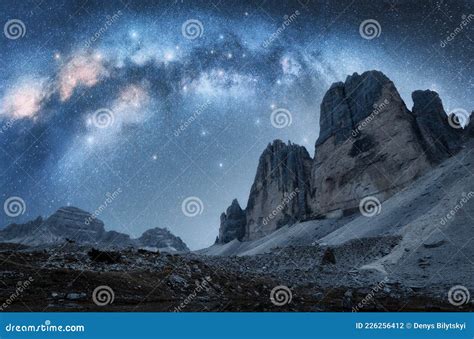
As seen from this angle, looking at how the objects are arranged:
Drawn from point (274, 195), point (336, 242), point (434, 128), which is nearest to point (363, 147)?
point (434, 128)

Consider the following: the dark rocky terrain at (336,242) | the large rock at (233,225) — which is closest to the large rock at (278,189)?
the dark rocky terrain at (336,242)

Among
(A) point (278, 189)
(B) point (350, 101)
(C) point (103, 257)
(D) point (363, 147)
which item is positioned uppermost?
(B) point (350, 101)

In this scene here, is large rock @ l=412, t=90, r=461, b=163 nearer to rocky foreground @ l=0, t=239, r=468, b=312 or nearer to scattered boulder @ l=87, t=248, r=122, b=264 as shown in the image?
rocky foreground @ l=0, t=239, r=468, b=312

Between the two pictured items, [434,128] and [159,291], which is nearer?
[159,291]

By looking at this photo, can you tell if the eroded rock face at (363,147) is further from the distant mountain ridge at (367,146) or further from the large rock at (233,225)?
the large rock at (233,225)

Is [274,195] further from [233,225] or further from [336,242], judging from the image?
[336,242]

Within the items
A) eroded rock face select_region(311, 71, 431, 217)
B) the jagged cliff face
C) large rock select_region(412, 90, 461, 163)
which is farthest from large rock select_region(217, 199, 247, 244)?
large rock select_region(412, 90, 461, 163)

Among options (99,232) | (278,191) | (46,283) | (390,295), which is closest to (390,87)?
(278,191)
